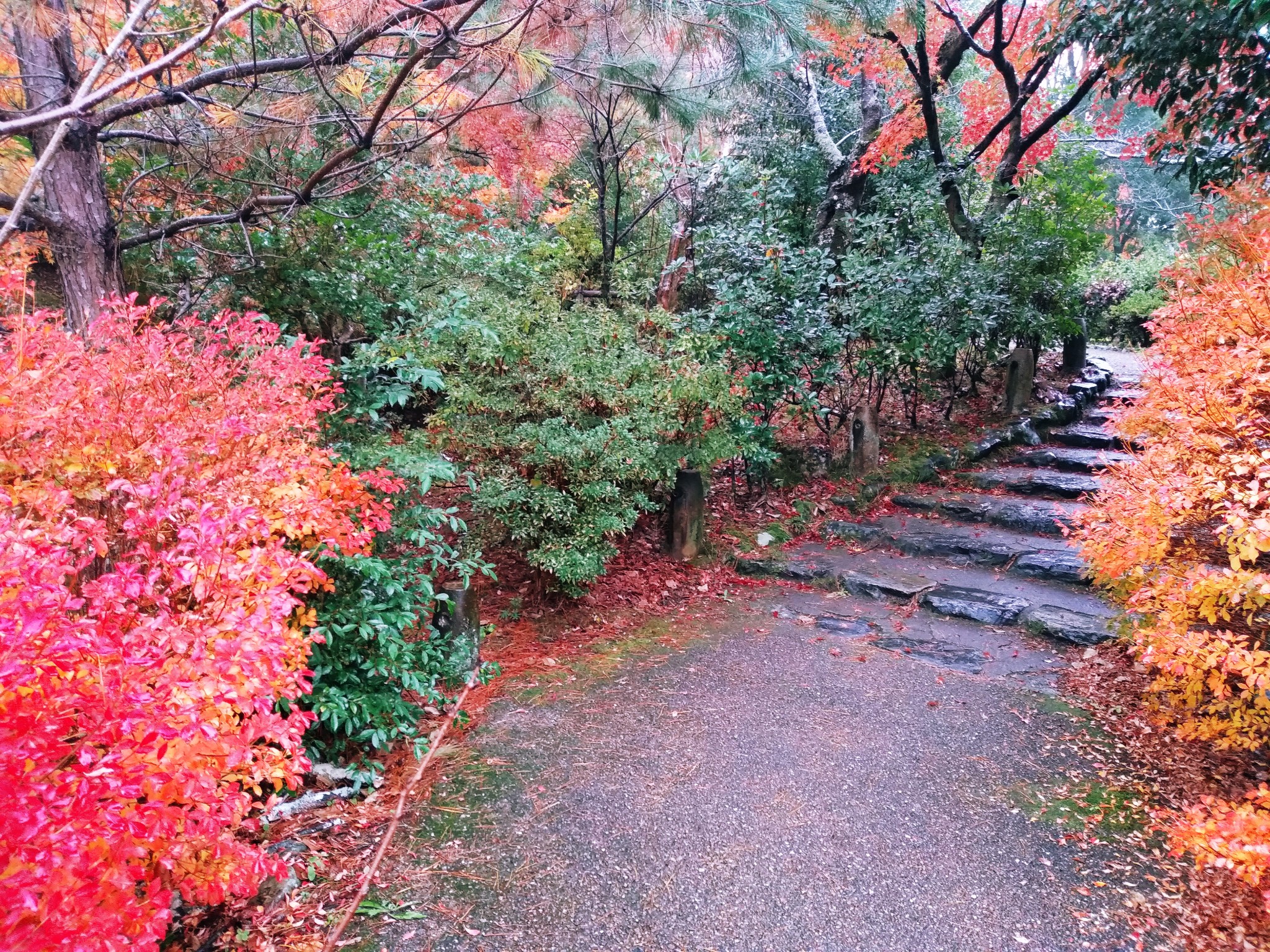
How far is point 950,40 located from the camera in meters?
7.50

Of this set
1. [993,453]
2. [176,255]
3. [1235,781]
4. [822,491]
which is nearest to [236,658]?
[1235,781]

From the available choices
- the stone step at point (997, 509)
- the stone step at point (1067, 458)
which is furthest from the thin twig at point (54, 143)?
the stone step at point (1067, 458)

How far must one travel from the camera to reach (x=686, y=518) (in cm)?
518

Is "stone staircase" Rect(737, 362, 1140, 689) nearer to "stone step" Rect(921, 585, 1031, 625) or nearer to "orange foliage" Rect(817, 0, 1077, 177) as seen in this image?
"stone step" Rect(921, 585, 1031, 625)

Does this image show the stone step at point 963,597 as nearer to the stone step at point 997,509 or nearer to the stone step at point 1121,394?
the stone step at point 997,509

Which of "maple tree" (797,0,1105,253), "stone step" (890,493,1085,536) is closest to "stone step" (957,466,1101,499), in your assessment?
"stone step" (890,493,1085,536)

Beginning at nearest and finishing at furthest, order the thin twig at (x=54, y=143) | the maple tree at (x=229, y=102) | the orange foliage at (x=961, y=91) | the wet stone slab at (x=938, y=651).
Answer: the thin twig at (x=54, y=143), the maple tree at (x=229, y=102), the wet stone slab at (x=938, y=651), the orange foliage at (x=961, y=91)

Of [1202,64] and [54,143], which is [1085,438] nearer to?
[1202,64]

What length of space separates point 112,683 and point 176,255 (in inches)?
162

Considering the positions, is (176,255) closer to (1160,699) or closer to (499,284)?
(499,284)

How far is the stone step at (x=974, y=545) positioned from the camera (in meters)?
4.68

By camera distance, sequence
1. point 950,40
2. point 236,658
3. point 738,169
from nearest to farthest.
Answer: point 236,658
point 950,40
point 738,169

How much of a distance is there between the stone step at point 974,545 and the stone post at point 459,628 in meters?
3.35

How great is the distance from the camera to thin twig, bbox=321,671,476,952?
1.94 metres
